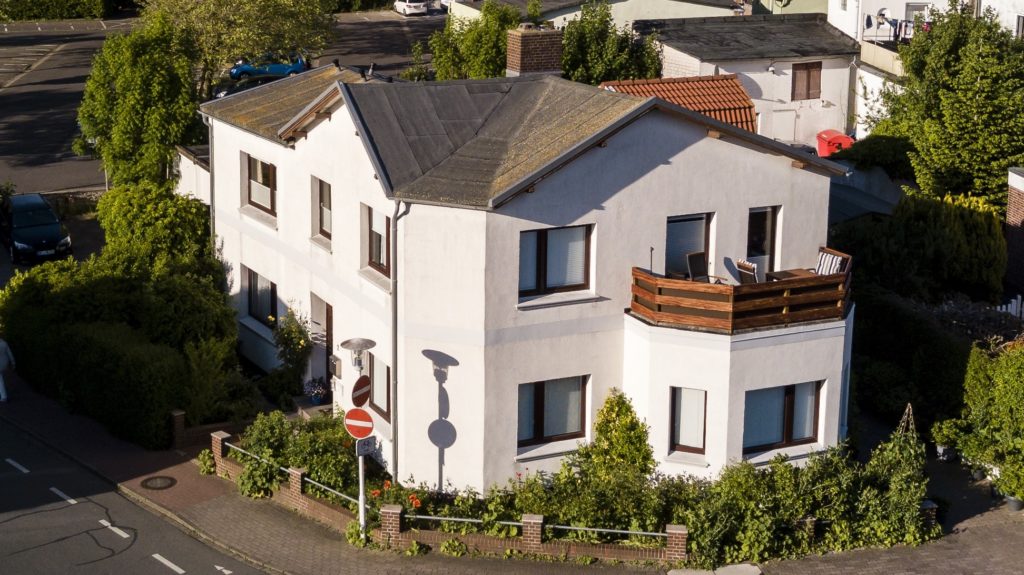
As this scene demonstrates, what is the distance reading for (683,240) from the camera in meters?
27.4

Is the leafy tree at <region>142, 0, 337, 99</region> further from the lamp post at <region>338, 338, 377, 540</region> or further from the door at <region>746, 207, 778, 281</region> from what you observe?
the door at <region>746, 207, 778, 281</region>

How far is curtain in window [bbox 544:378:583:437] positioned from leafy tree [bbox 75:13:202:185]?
18792 mm

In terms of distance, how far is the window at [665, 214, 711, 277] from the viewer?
27.2 metres

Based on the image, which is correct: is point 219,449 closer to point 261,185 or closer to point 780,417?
point 261,185

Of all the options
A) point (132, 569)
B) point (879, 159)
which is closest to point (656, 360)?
point (132, 569)

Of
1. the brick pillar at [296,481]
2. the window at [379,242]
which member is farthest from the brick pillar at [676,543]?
the window at [379,242]

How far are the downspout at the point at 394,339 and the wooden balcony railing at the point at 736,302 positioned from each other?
4.50 m

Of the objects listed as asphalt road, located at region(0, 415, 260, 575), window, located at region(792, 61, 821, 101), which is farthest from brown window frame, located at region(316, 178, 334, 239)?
window, located at region(792, 61, 821, 101)

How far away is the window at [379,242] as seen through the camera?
27.4 meters

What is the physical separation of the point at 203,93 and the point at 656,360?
39.4 metres

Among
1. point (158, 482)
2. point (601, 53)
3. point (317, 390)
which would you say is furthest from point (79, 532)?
point (601, 53)

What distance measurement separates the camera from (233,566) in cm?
2481

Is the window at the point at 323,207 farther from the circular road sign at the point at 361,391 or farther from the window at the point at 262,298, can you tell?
the circular road sign at the point at 361,391

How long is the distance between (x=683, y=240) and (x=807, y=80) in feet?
92.0
